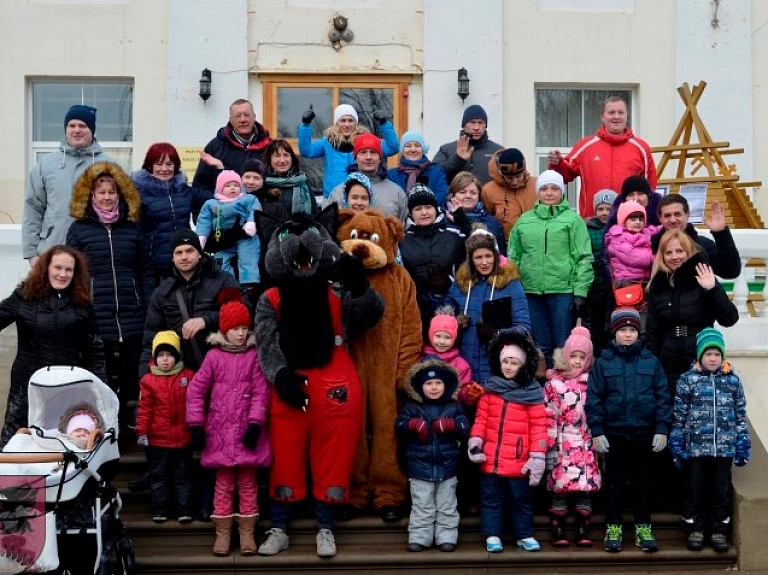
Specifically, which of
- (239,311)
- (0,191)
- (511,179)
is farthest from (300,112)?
(239,311)

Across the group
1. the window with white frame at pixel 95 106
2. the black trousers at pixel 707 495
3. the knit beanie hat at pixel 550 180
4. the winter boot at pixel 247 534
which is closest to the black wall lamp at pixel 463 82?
the window with white frame at pixel 95 106

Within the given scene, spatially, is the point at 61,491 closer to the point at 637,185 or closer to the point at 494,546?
the point at 494,546

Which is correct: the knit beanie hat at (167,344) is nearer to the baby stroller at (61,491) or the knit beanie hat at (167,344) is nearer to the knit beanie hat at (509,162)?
the baby stroller at (61,491)

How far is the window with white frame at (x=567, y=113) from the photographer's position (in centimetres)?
1505

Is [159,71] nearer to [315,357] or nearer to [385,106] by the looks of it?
[385,106]

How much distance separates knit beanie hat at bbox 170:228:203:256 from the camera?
8688 millimetres

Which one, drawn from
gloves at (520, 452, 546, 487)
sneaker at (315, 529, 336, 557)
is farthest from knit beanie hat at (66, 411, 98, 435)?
gloves at (520, 452, 546, 487)

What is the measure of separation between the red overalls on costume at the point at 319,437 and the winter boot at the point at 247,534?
22 centimetres

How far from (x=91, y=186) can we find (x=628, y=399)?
394 centimetres

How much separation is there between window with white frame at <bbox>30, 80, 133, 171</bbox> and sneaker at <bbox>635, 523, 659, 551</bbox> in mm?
8375

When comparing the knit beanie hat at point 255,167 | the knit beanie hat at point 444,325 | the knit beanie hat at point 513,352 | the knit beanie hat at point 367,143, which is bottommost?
the knit beanie hat at point 513,352

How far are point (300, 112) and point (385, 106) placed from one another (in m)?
0.96

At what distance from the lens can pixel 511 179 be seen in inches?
397

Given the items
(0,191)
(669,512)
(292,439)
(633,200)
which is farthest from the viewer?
(0,191)
